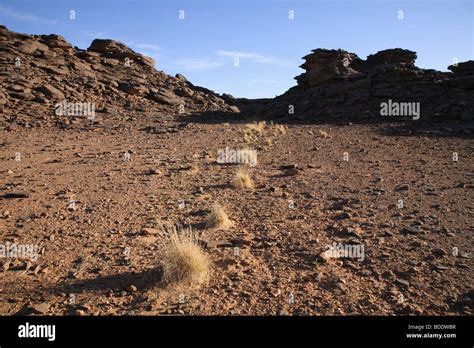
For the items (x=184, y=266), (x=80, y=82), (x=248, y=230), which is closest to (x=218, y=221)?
(x=248, y=230)

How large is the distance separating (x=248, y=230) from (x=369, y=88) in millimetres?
22415

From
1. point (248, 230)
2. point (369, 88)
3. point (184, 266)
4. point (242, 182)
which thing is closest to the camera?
point (184, 266)

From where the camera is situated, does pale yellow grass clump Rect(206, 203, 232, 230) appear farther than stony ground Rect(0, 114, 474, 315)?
Yes

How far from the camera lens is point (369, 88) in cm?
2539

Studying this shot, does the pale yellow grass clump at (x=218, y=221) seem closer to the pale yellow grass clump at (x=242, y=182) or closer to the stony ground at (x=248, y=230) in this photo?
the stony ground at (x=248, y=230)

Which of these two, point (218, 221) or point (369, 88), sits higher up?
point (369, 88)

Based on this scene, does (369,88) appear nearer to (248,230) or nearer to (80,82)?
(80,82)

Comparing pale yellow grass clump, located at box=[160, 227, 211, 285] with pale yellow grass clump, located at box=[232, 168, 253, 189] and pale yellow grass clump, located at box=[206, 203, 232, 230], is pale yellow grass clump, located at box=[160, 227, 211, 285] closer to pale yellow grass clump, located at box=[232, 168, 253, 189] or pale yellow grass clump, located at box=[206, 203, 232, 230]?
pale yellow grass clump, located at box=[206, 203, 232, 230]

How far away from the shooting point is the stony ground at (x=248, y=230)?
13.9ft

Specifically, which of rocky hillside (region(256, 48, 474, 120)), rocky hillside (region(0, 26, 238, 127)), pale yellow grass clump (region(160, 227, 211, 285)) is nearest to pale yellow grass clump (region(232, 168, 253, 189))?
pale yellow grass clump (region(160, 227, 211, 285))

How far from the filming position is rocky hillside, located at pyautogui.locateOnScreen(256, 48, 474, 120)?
21.8m

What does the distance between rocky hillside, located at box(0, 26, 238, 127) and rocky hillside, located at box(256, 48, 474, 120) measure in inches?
239

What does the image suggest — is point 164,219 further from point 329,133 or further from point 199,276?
point 329,133
